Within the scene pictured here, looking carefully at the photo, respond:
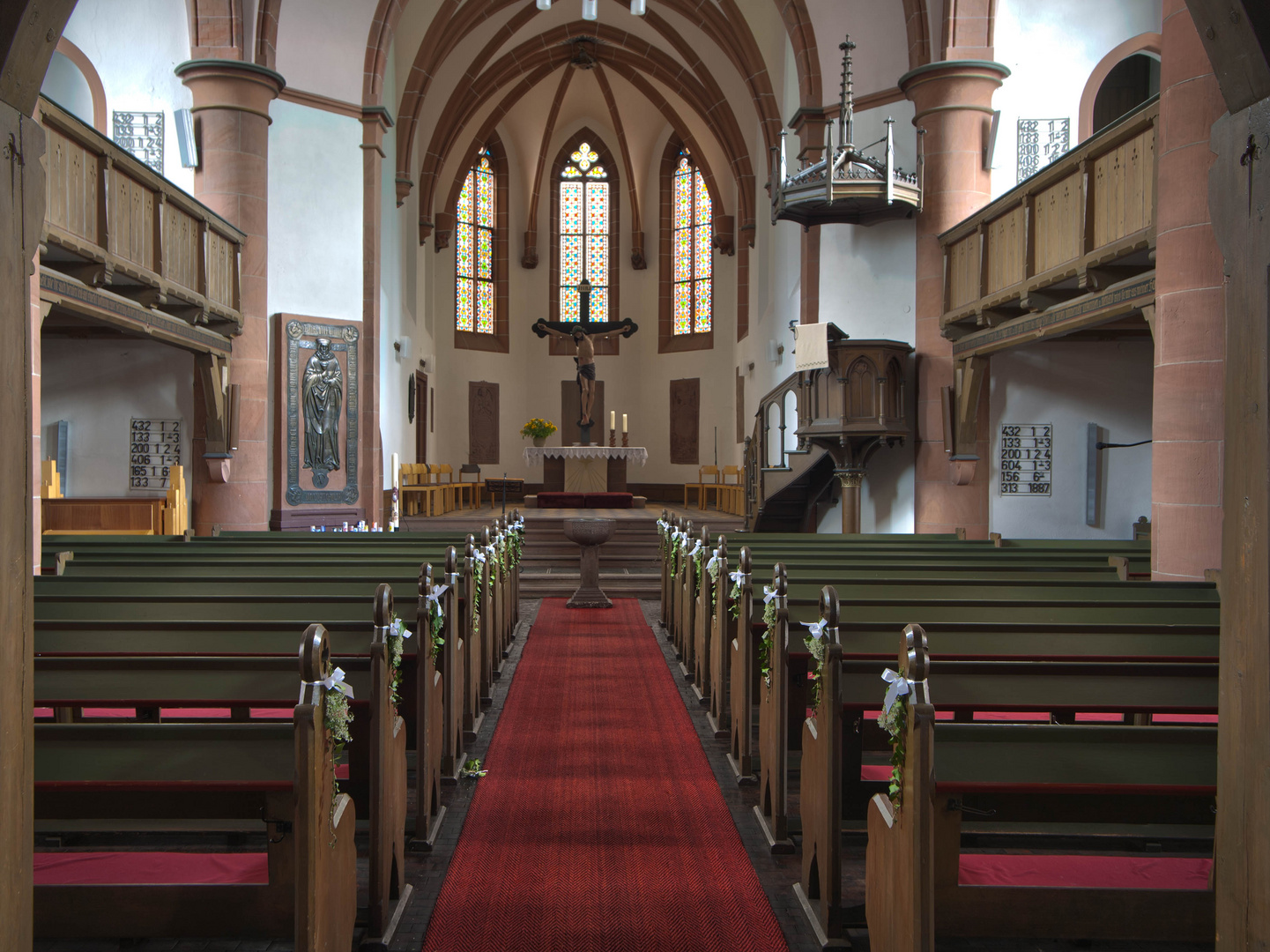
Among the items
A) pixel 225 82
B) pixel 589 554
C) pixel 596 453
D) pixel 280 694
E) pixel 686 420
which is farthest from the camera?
pixel 686 420

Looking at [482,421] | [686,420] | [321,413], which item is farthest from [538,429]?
[321,413]

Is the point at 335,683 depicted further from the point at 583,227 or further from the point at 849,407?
the point at 583,227

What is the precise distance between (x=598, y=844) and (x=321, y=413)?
950cm

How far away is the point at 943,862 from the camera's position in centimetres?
238

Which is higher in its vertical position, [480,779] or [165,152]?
[165,152]

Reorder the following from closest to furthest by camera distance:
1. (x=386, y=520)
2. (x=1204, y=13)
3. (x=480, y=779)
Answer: (x=1204, y=13), (x=480, y=779), (x=386, y=520)

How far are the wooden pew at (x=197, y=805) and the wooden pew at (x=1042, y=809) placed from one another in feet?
4.47

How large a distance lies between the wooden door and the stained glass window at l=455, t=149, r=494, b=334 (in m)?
3.23

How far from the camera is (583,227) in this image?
2183 cm

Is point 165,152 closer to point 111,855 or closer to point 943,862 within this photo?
point 111,855

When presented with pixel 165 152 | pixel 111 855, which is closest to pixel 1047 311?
pixel 111 855

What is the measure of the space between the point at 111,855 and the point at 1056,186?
25.7ft

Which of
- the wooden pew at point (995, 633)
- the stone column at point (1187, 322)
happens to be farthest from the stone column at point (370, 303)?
the stone column at point (1187, 322)

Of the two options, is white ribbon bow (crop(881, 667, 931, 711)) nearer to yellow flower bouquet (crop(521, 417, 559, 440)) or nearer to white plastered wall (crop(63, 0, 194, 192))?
white plastered wall (crop(63, 0, 194, 192))
